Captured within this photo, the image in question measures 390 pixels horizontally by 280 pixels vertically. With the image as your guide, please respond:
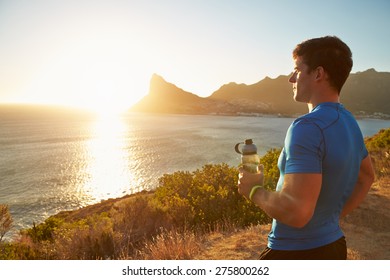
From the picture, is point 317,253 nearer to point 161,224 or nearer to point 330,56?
point 330,56

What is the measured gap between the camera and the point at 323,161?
165 cm

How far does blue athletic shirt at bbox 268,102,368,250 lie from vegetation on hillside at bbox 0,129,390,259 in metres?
3.87

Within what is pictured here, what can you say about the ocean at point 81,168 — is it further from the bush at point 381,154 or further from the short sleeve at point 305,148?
the short sleeve at point 305,148

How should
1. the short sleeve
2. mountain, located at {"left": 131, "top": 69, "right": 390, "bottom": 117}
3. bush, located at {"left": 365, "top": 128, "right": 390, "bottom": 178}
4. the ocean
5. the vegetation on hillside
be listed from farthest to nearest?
mountain, located at {"left": 131, "top": 69, "right": 390, "bottom": 117} < the ocean < bush, located at {"left": 365, "top": 128, "right": 390, "bottom": 178} < the vegetation on hillside < the short sleeve

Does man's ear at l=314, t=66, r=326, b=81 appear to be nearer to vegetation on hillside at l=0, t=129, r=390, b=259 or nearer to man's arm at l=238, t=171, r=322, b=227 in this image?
man's arm at l=238, t=171, r=322, b=227

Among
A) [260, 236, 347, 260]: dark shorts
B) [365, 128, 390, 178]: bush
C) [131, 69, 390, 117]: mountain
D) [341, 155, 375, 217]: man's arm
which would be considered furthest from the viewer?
[131, 69, 390, 117]: mountain

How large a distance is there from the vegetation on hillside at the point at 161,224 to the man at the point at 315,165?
3849mm

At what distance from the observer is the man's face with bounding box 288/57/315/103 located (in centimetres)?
185

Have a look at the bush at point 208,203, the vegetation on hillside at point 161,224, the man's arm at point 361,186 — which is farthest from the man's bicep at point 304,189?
the bush at point 208,203

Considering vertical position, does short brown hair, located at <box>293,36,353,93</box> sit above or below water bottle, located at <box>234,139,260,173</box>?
above

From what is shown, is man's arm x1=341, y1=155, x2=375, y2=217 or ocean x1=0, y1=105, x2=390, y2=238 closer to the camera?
man's arm x1=341, y1=155, x2=375, y2=217

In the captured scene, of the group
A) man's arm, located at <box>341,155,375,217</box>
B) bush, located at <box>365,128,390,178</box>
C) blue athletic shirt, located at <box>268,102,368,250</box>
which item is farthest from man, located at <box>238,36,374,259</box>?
bush, located at <box>365,128,390,178</box>

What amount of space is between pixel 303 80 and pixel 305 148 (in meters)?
0.54

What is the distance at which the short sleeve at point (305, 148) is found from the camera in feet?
5.06
